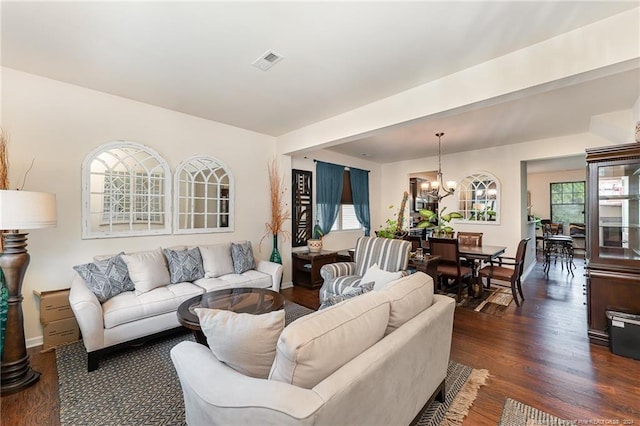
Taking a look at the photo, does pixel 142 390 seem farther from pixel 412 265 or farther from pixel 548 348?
pixel 548 348

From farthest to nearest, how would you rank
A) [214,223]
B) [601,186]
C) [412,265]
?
[214,223], [412,265], [601,186]

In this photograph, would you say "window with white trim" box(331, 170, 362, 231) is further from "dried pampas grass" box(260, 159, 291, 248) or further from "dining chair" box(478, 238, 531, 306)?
"dining chair" box(478, 238, 531, 306)

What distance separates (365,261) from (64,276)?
342 cm

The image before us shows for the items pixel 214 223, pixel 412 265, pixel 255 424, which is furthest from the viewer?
pixel 214 223

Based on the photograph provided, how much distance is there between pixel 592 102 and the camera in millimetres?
3342

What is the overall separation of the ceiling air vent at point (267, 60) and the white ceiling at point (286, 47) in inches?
2.1

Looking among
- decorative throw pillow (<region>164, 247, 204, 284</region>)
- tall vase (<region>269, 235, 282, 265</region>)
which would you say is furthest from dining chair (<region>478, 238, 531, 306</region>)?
decorative throw pillow (<region>164, 247, 204, 284</region>)

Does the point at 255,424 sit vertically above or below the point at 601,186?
below

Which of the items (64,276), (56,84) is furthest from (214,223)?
(56,84)

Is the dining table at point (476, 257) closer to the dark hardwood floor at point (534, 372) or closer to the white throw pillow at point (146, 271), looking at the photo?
the dark hardwood floor at point (534, 372)

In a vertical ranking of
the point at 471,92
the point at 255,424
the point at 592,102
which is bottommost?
the point at 255,424

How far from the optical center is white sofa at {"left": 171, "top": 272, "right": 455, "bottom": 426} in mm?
959

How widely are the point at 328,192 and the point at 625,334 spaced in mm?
4598

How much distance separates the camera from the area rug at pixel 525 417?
1.75 meters
